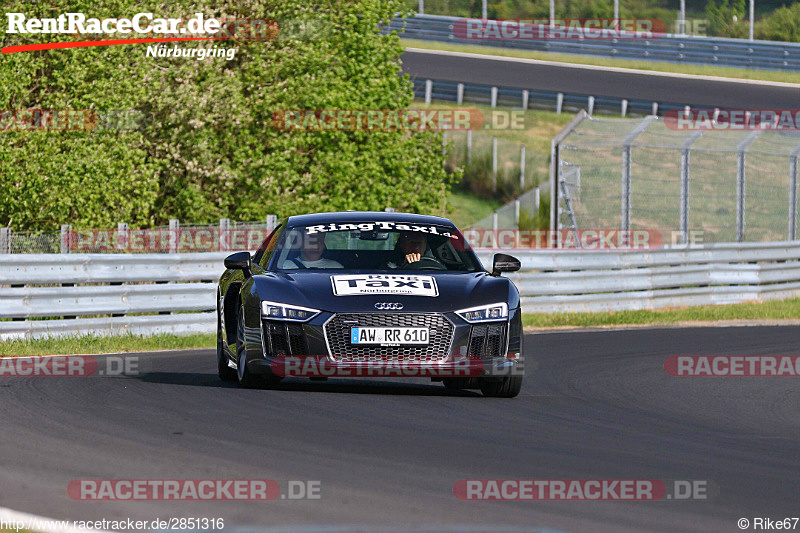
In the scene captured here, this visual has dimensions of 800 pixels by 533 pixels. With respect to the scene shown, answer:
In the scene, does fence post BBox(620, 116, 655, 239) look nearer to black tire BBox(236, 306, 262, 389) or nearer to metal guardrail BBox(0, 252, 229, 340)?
metal guardrail BBox(0, 252, 229, 340)

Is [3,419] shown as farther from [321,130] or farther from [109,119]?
[321,130]

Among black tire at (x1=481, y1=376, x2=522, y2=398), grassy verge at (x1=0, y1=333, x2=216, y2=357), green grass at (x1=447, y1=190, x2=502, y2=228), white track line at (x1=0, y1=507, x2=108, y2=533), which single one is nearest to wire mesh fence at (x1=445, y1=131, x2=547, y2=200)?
green grass at (x1=447, y1=190, x2=502, y2=228)

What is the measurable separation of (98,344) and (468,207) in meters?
25.7

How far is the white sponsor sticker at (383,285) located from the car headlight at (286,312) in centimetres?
25

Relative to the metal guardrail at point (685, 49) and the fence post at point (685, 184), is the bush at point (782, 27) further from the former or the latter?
the fence post at point (685, 184)

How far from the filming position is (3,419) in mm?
8578

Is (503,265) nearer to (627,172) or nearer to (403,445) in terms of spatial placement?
(403,445)

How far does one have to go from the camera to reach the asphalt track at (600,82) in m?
40.7

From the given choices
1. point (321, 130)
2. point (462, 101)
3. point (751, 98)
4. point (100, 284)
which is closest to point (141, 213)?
point (321, 130)

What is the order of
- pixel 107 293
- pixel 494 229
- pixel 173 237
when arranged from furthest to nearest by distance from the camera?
pixel 494 229
pixel 173 237
pixel 107 293

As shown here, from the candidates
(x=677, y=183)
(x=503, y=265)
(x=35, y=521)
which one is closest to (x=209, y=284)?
(x=503, y=265)

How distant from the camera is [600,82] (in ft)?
143

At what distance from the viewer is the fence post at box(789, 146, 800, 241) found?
25.3 meters

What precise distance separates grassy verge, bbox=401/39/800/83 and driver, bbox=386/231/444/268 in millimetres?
34609
